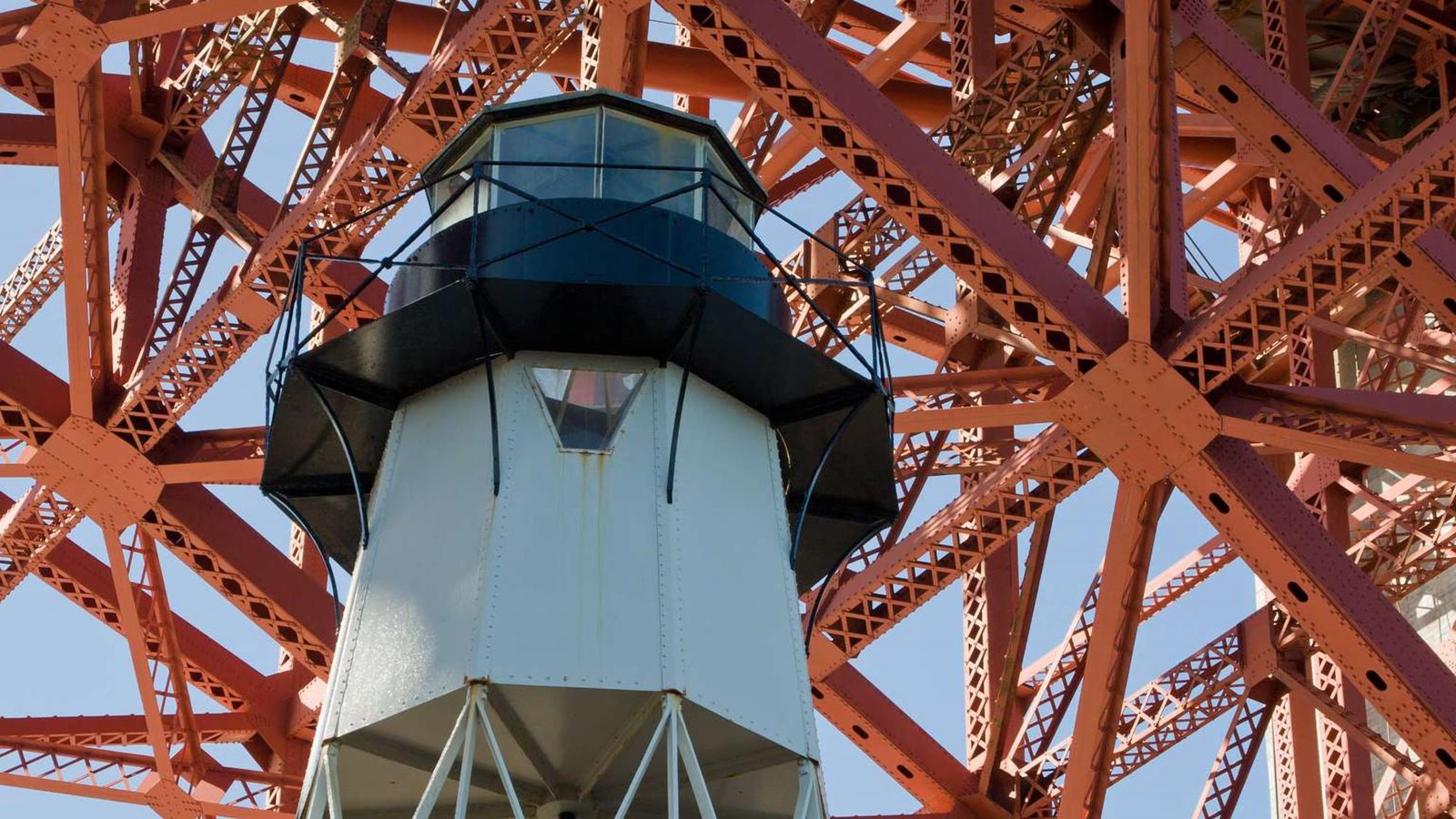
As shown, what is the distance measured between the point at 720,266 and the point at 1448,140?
471 cm

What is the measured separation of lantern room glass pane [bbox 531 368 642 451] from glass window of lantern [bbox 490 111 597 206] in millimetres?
1222

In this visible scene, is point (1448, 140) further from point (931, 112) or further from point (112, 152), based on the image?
point (931, 112)

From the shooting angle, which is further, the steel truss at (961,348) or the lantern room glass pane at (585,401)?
the steel truss at (961,348)

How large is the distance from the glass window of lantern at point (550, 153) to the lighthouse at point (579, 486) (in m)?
0.01

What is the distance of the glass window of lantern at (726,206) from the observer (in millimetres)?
13320

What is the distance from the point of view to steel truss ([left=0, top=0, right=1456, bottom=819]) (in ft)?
50.3

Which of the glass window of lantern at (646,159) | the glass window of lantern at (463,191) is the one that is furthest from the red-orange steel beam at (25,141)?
the glass window of lantern at (646,159)

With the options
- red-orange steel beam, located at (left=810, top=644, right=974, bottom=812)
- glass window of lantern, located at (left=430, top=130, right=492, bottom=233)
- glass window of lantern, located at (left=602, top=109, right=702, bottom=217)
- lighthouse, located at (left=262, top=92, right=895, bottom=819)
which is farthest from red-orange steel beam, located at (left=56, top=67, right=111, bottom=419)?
red-orange steel beam, located at (left=810, top=644, right=974, bottom=812)

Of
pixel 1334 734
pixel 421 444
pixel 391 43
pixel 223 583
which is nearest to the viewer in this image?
pixel 421 444

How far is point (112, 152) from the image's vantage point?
19.7 m

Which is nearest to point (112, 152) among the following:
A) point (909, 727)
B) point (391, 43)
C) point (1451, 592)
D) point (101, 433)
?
point (101, 433)

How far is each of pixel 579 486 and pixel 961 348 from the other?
8.28m

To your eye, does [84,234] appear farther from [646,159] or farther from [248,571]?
[646,159]

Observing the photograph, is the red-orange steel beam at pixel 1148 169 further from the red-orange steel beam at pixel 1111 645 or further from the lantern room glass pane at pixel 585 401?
the lantern room glass pane at pixel 585 401
